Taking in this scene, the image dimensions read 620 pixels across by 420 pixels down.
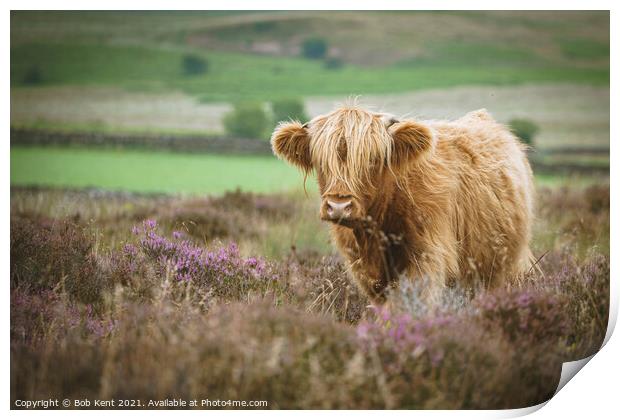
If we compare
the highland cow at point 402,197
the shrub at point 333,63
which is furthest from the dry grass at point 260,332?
the shrub at point 333,63

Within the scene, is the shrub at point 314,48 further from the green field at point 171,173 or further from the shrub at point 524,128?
the green field at point 171,173

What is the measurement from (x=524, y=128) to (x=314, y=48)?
2327 millimetres

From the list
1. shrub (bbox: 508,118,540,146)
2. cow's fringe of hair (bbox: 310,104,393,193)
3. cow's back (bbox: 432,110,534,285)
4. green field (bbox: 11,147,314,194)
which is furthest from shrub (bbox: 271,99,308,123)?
cow's fringe of hair (bbox: 310,104,393,193)

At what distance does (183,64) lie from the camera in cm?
665

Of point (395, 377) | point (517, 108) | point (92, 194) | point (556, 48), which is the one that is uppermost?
point (556, 48)

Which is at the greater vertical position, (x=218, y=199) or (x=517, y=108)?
(x=517, y=108)

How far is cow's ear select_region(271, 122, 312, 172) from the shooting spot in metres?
5.09

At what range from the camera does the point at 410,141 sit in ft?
16.1

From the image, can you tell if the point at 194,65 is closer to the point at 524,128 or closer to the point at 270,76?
the point at 270,76

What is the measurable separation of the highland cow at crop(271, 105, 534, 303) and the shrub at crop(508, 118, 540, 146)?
1439 mm
